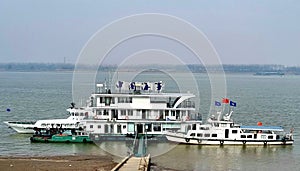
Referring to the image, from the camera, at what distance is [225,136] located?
4444cm

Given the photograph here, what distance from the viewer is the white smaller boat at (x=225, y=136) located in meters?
44.2

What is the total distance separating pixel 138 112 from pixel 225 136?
820cm

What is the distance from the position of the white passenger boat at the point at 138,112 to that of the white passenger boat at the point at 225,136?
4.51ft

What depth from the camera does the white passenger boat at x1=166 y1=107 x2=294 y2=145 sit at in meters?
44.2

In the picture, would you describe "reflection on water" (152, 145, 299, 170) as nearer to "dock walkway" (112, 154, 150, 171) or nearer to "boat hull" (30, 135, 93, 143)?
"dock walkway" (112, 154, 150, 171)

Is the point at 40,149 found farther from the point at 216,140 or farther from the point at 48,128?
the point at 216,140

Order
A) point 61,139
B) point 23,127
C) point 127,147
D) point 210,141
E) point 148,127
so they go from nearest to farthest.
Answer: point 127,147, point 61,139, point 210,141, point 148,127, point 23,127

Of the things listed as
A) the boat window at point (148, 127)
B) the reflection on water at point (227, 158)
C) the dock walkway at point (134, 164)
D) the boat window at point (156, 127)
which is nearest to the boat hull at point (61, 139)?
the boat window at point (148, 127)

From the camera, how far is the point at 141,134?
149ft

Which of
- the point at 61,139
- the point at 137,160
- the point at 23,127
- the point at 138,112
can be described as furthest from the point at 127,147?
the point at 23,127

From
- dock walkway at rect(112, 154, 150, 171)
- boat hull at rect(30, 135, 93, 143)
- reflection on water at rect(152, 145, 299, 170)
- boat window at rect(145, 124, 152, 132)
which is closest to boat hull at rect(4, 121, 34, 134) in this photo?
boat hull at rect(30, 135, 93, 143)

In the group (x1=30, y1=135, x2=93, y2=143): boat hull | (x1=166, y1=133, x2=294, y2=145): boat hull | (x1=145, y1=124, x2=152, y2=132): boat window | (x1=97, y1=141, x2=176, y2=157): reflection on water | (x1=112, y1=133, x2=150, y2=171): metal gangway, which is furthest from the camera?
(x1=145, y1=124, x2=152, y2=132): boat window

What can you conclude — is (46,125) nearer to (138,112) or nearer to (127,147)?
(138,112)

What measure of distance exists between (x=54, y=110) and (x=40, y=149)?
2840cm
